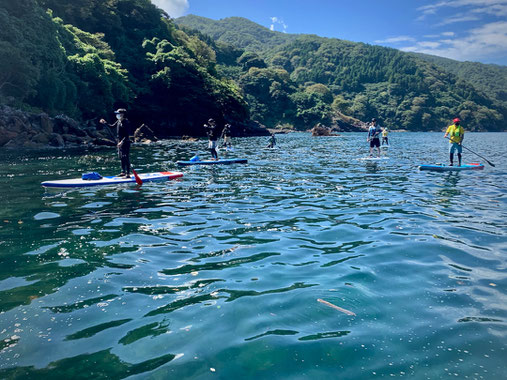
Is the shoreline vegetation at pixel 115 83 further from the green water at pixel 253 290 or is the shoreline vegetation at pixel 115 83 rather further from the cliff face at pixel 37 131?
the green water at pixel 253 290

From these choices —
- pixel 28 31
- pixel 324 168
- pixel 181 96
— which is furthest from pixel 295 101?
pixel 324 168

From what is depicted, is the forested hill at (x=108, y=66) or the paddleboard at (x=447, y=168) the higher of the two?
the forested hill at (x=108, y=66)

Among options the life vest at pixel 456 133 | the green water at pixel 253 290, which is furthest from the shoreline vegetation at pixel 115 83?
the green water at pixel 253 290

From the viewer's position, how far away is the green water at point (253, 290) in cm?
363

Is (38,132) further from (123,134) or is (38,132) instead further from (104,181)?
(104,181)

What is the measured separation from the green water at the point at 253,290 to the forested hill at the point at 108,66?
131ft

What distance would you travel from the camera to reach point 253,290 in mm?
5289

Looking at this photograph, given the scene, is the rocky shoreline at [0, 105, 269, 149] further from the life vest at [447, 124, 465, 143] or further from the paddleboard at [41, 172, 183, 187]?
the life vest at [447, 124, 465, 143]

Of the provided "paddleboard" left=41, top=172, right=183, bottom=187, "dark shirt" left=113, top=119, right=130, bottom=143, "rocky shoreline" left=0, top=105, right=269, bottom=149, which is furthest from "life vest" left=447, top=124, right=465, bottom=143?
"rocky shoreline" left=0, top=105, right=269, bottom=149

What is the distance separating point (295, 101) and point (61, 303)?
167m

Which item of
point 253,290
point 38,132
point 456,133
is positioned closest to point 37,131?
point 38,132

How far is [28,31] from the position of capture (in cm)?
4288

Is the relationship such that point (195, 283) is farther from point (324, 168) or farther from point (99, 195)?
point (324, 168)

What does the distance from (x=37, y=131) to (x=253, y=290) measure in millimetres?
42938
